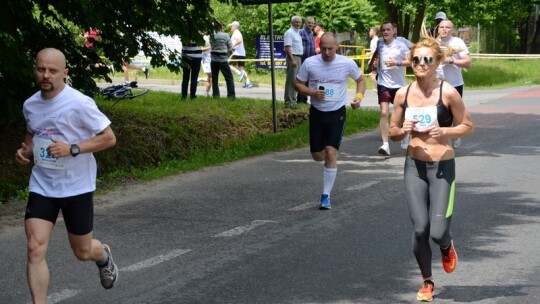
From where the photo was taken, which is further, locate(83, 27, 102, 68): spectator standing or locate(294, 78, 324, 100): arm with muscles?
locate(83, 27, 102, 68): spectator standing

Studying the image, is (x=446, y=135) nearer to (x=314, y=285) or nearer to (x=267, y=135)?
(x=314, y=285)

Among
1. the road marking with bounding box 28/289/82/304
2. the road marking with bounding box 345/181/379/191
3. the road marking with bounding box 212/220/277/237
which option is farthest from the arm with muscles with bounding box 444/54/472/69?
the road marking with bounding box 28/289/82/304

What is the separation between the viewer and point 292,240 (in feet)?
30.7

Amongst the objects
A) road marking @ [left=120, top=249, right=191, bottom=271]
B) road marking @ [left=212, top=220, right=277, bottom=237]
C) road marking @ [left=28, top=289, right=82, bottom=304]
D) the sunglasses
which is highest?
the sunglasses

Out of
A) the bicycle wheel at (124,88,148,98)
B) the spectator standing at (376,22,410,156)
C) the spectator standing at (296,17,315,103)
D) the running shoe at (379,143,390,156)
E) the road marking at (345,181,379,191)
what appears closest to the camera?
the road marking at (345,181,379,191)

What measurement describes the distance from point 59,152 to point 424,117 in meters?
2.46

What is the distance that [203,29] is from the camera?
14648mm

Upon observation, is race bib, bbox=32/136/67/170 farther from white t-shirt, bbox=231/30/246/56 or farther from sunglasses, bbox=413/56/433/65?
white t-shirt, bbox=231/30/246/56

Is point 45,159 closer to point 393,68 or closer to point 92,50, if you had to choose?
point 92,50

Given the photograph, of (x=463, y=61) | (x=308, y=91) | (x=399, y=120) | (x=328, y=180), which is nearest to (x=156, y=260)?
(x=399, y=120)

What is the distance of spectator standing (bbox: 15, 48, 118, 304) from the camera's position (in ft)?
21.9

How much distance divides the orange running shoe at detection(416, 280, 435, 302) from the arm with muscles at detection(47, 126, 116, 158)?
2.26 meters

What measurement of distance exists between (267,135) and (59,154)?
11.1 metres

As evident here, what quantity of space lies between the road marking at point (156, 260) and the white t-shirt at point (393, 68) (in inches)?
293
